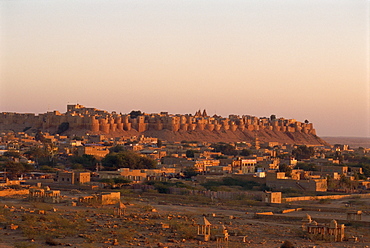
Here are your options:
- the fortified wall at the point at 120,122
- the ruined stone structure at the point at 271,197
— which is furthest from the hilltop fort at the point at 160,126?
the ruined stone structure at the point at 271,197

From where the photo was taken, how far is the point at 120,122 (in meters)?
94.6

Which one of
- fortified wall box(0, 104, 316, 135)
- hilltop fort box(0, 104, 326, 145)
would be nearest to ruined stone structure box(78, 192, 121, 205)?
hilltop fort box(0, 104, 326, 145)

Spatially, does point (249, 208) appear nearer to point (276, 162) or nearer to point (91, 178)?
point (91, 178)

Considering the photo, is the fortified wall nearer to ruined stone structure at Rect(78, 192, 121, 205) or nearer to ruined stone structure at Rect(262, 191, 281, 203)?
ruined stone structure at Rect(78, 192, 121, 205)

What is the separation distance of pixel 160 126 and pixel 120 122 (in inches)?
206

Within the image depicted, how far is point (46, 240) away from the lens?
67.7 feet

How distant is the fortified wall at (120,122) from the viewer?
9081cm

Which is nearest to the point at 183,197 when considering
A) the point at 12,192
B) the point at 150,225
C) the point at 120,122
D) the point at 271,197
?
the point at 271,197

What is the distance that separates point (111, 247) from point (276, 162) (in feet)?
103

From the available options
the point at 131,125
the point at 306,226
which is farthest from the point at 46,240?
the point at 131,125

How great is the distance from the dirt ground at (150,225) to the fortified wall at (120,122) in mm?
59479

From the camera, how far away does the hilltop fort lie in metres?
91.1

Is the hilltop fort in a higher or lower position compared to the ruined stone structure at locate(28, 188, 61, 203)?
higher

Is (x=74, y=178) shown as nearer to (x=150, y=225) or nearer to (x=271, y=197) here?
(x=271, y=197)
